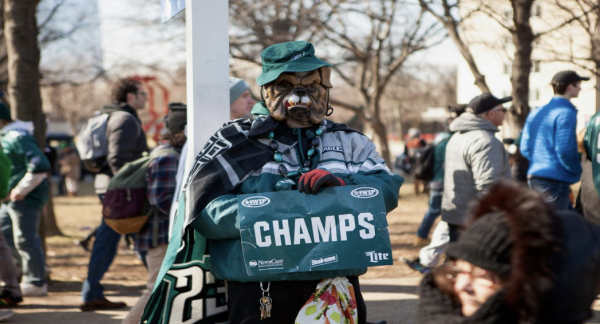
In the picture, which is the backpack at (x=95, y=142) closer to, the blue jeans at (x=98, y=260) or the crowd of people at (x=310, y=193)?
the crowd of people at (x=310, y=193)

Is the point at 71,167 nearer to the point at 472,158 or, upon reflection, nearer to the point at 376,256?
the point at 472,158

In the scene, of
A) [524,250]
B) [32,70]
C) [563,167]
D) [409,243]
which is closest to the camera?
[524,250]

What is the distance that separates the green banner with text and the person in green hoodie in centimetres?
404

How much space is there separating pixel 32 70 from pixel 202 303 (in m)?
5.74

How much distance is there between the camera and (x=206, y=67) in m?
3.49

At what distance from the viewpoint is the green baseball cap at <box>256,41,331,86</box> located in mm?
2803

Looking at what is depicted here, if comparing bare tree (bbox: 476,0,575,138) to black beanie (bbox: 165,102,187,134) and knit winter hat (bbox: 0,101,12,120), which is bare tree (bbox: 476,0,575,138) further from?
knit winter hat (bbox: 0,101,12,120)

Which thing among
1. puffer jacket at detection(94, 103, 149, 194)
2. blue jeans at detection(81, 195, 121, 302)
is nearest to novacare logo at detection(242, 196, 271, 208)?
blue jeans at detection(81, 195, 121, 302)

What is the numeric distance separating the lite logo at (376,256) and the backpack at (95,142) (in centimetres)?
429

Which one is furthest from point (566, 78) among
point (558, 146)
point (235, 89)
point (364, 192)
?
point (364, 192)

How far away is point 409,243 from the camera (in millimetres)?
9070

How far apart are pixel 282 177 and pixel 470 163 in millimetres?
3022

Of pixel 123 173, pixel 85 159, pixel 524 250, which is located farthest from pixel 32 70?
pixel 524 250

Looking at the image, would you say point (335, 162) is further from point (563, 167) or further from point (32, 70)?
point (32, 70)
